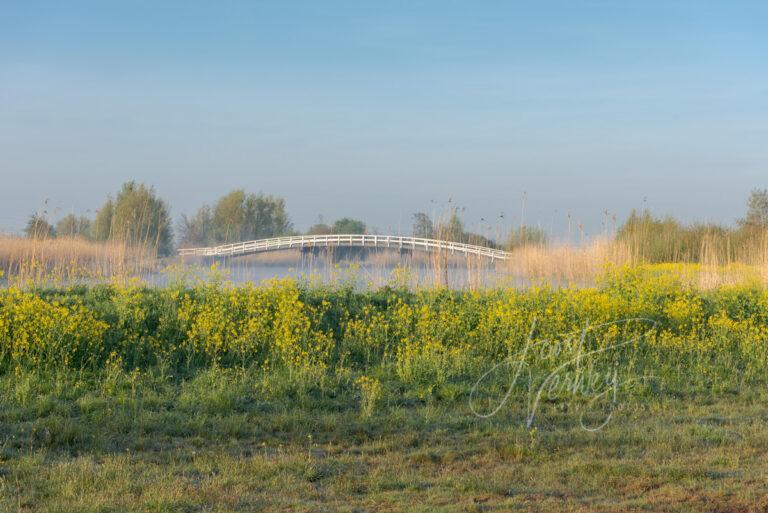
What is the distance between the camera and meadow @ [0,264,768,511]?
4.89 m

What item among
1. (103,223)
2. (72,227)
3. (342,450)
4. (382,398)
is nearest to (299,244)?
(103,223)

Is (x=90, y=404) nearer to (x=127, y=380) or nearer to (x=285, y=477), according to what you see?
(x=127, y=380)

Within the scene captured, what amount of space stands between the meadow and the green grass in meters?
0.02

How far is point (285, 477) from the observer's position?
16.7ft

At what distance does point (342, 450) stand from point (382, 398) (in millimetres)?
1433

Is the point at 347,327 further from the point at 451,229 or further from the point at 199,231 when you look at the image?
the point at 199,231

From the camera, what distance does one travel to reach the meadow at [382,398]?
489 centimetres

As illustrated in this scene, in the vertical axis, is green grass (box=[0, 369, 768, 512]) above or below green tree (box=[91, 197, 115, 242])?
below

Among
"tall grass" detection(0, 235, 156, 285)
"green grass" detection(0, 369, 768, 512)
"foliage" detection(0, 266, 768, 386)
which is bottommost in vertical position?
"green grass" detection(0, 369, 768, 512)

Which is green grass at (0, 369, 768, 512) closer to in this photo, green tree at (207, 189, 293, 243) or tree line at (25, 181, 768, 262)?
tree line at (25, 181, 768, 262)

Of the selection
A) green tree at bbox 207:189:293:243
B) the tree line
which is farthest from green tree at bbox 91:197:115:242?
green tree at bbox 207:189:293:243

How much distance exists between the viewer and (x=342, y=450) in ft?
19.2

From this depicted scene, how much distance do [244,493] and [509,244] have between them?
11.3m

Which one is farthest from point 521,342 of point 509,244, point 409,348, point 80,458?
point 509,244
